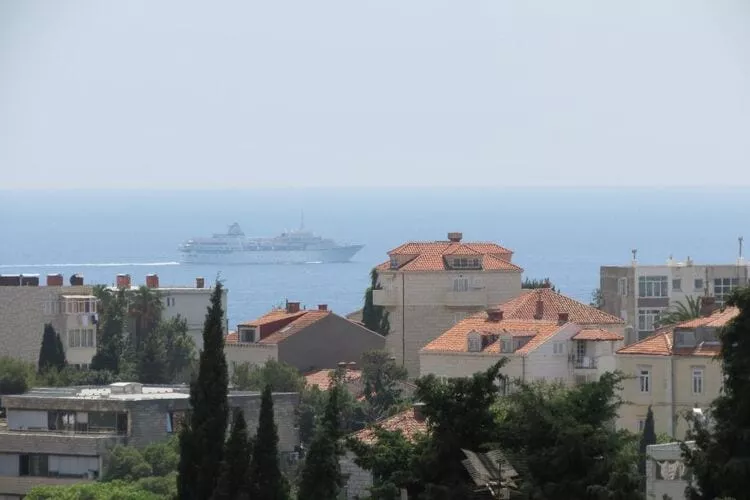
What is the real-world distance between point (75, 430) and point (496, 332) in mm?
14059

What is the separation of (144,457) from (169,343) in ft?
89.7

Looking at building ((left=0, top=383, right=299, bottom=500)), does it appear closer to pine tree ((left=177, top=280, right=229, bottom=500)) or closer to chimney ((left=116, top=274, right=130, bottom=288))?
pine tree ((left=177, top=280, right=229, bottom=500))

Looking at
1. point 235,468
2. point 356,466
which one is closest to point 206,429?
point 235,468

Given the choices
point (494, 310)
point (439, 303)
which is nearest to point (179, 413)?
point (494, 310)

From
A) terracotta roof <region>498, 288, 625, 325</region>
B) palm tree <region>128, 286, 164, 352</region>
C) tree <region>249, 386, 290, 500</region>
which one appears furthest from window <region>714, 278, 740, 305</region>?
tree <region>249, 386, 290, 500</region>

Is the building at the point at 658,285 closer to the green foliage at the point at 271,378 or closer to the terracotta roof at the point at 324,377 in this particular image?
the terracotta roof at the point at 324,377

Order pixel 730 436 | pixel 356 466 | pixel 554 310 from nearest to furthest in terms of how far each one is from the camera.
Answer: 1. pixel 730 436
2. pixel 356 466
3. pixel 554 310

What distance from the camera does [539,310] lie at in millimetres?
77062

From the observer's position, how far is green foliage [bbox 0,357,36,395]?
243 ft

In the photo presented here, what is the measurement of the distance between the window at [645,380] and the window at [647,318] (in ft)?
73.8

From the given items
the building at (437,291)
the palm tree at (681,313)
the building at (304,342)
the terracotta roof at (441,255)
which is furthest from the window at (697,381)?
the terracotta roof at (441,255)

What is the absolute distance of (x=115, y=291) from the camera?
95.9m

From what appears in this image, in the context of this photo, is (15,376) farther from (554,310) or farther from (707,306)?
(707,306)

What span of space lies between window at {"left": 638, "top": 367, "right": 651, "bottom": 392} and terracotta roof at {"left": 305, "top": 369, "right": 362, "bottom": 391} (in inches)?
469
